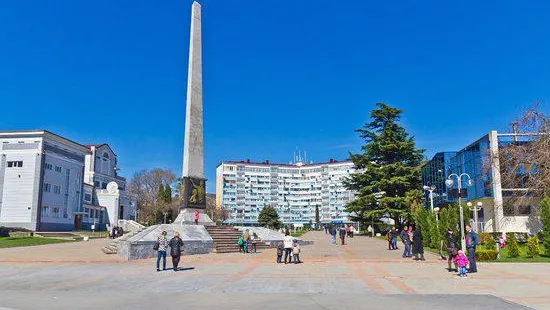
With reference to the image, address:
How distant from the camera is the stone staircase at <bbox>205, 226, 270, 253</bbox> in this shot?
90.7 ft

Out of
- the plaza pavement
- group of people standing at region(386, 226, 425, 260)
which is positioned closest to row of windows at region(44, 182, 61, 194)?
the plaza pavement

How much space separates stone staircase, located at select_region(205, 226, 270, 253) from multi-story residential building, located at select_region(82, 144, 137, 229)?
4013 cm

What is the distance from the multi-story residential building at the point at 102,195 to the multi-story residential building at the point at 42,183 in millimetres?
377

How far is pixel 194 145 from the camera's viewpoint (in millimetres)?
31938

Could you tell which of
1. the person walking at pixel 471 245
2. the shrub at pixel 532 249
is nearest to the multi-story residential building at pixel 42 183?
the shrub at pixel 532 249

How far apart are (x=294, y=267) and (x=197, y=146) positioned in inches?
643

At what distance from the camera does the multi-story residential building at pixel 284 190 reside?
136 m

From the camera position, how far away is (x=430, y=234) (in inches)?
1148

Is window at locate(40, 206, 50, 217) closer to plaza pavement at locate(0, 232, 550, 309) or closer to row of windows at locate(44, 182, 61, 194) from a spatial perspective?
row of windows at locate(44, 182, 61, 194)

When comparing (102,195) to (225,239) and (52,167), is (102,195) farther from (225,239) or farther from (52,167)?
(225,239)

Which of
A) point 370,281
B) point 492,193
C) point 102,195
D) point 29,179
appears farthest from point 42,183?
point 370,281

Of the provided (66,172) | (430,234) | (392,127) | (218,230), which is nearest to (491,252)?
(430,234)

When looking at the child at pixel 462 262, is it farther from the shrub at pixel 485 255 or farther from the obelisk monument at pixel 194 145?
the obelisk monument at pixel 194 145

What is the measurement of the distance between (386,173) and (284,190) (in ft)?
321
